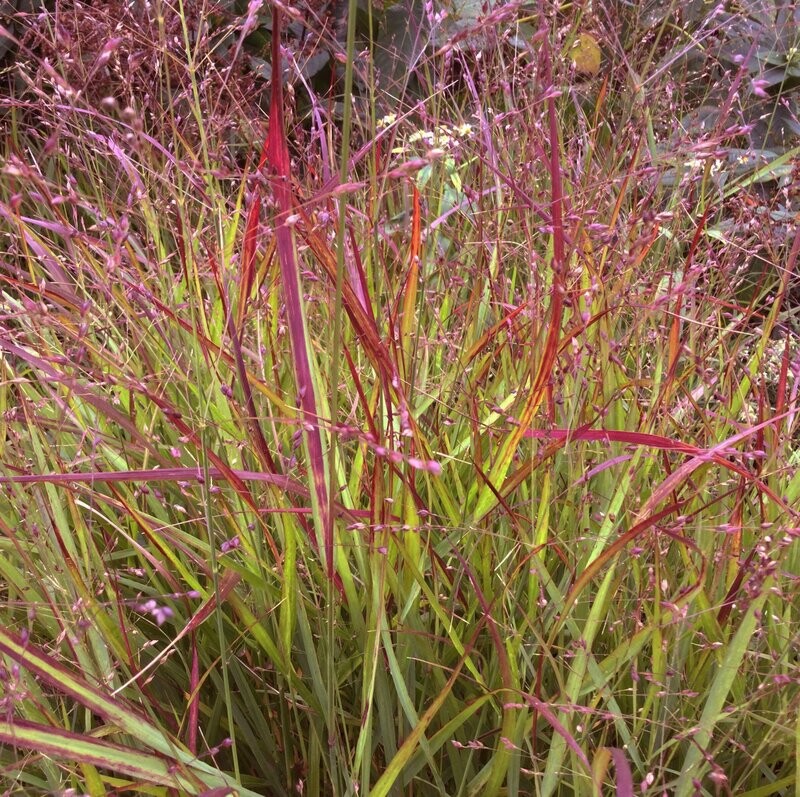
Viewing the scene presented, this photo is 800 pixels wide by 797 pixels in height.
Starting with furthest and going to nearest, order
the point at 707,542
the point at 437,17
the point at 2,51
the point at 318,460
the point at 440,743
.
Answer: the point at 2,51, the point at 437,17, the point at 707,542, the point at 440,743, the point at 318,460

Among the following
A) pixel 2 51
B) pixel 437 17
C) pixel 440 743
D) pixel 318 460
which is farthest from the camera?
pixel 2 51

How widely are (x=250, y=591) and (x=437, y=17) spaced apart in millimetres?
809

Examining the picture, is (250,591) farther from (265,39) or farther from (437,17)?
(265,39)

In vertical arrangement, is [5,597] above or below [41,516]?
below

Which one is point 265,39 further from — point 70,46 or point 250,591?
point 250,591

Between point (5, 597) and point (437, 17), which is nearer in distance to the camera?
point (5, 597)

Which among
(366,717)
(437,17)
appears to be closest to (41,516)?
(366,717)

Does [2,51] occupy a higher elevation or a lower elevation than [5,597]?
higher

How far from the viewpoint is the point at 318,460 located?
0.71 metres

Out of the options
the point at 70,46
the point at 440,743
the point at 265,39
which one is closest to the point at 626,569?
the point at 440,743

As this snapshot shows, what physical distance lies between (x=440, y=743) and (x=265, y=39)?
2262 millimetres

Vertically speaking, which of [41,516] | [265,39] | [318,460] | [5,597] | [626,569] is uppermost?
[265,39]

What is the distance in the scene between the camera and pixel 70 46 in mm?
1164

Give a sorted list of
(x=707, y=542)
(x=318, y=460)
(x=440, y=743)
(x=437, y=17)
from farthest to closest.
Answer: (x=437, y=17) → (x=707, y=542) → (x=440, y=743) → (x=318, y=460)
